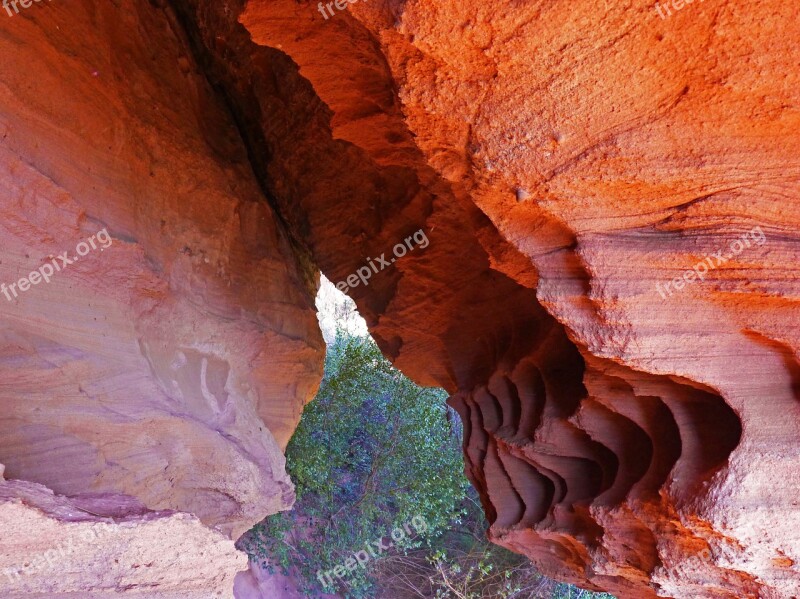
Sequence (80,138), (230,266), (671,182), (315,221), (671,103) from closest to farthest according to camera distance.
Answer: (671,103), (671,182), (80,138), (230,266), (315,221)

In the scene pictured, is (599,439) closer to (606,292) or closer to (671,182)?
(606,292)

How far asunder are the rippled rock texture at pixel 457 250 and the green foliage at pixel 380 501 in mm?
3065

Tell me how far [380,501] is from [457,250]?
15.2 feet

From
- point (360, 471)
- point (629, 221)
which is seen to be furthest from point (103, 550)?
point (360, 471)

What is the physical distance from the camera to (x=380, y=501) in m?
8.02

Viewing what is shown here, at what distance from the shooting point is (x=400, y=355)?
534 cm

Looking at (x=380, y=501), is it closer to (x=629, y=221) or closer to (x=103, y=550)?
(x=103, y=550)

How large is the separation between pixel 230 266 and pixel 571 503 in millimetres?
2868

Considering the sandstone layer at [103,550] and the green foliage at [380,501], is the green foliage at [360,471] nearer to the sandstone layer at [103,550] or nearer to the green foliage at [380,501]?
the green foliage at [380,501]

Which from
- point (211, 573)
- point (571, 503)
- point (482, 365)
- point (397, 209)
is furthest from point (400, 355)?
point (211, 573)

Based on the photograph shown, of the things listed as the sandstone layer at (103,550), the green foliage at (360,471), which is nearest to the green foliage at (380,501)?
the green foliage at (360,471)

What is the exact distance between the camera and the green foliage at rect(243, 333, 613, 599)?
25.8 ft

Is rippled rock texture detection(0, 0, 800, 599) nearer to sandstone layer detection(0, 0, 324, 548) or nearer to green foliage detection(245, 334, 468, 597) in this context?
sandstone layer detection(0, 0, 324, 548)

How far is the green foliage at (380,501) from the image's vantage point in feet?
25.8
